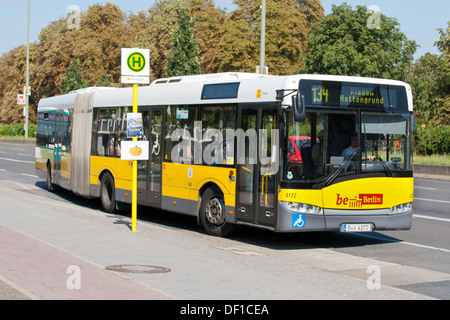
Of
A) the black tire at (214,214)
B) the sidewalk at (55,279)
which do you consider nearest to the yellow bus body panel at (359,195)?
the black tire at (214,214)

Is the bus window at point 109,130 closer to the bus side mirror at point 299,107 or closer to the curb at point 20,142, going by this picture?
the bus side mirror at point 299,107

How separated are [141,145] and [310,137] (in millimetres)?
3084

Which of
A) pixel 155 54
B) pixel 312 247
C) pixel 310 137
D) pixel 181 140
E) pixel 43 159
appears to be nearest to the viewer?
pixel 310 137

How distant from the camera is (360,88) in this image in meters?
12.4

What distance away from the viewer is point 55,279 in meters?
8.06

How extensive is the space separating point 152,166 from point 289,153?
4.75m

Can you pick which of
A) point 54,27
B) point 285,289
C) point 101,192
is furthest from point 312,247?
point 54,27

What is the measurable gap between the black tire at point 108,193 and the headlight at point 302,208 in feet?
21.6

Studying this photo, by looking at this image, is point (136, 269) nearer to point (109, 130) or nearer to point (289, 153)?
point (289, 153)

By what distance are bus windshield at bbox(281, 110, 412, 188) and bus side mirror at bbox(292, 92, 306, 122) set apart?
0.36m

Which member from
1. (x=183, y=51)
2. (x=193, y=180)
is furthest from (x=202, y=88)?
(x=183, y=51)

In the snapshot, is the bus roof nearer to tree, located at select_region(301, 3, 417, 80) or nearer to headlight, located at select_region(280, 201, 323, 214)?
headlight, located at select_region(280, 201, 323, 214)

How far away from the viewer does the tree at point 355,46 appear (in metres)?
60.7
